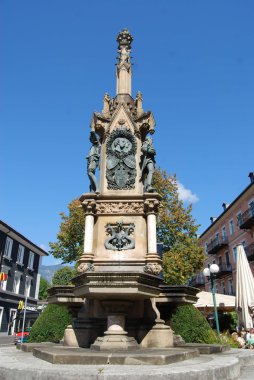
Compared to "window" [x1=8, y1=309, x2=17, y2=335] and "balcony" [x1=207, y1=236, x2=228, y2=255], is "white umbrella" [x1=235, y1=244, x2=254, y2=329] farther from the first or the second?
"window" [x1=8, y1=309, x2=17, y2=335]

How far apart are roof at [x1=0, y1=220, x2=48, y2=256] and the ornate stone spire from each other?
1138 inches

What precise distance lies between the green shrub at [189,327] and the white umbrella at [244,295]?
6.75 meters

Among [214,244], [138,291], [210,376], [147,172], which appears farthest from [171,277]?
[214,244]

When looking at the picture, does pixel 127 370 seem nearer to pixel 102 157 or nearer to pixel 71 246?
pixel 102 157

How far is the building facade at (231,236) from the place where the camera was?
34.1 m

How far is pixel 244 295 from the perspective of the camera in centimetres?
1471

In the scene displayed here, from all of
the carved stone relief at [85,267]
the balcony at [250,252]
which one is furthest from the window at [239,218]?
the carved stone relief at [85,267]

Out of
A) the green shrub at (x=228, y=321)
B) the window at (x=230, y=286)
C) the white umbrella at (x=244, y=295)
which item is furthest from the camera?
the window at (x=230, y=286)

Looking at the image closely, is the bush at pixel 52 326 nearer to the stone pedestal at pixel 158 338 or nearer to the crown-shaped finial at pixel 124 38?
the stone pedestal at pixel 158 338

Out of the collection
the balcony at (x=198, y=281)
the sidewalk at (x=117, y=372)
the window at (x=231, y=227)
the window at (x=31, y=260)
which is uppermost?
the window at (x=231, y=227)

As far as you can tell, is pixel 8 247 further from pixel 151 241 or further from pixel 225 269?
pixel 151 241

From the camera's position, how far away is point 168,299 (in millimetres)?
7371

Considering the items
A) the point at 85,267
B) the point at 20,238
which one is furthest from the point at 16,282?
the point at 85,267

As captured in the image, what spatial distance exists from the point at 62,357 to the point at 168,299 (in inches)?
131
